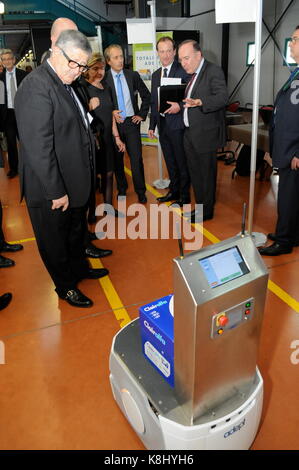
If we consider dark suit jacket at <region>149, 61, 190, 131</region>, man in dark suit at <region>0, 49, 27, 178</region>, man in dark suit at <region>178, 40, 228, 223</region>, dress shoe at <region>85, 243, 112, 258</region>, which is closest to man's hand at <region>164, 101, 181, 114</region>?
dark suit jacket at <region>149, 61, 190, 131</region>

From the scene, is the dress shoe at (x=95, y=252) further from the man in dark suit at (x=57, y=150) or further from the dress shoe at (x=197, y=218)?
the dress shoe at (x=197, y=218)

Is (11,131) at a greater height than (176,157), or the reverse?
(11,131)

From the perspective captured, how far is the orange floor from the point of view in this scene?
6.36ft

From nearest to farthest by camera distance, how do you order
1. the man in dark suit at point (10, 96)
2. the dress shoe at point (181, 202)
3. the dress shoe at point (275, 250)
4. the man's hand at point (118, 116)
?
1. the dress shoe at point (275, 250)
2. the man's hand at point (118, 116)
3. the dress shoe at point (181, 202)
4. the man in dark suit at point (10, 96)

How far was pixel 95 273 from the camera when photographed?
3416 mm

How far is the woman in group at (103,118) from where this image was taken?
381 cm

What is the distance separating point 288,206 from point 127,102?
2463mm

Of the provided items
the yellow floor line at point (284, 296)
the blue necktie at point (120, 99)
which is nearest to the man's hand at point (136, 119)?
the blue necktie at point (120, 99)

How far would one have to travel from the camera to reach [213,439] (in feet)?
4.99

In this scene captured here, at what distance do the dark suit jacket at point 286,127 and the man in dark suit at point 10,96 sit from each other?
494 centimetres

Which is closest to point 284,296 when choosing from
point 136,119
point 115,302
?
point 115,302

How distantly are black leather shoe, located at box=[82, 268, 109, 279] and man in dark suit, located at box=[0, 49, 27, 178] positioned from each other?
4.17m

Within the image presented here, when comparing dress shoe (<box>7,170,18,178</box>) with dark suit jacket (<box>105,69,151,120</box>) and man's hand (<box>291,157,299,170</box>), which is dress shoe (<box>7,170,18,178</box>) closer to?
dark suit jacket (<box>105,69,151,120</box>)

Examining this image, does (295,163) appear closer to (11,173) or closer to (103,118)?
(103,118)
